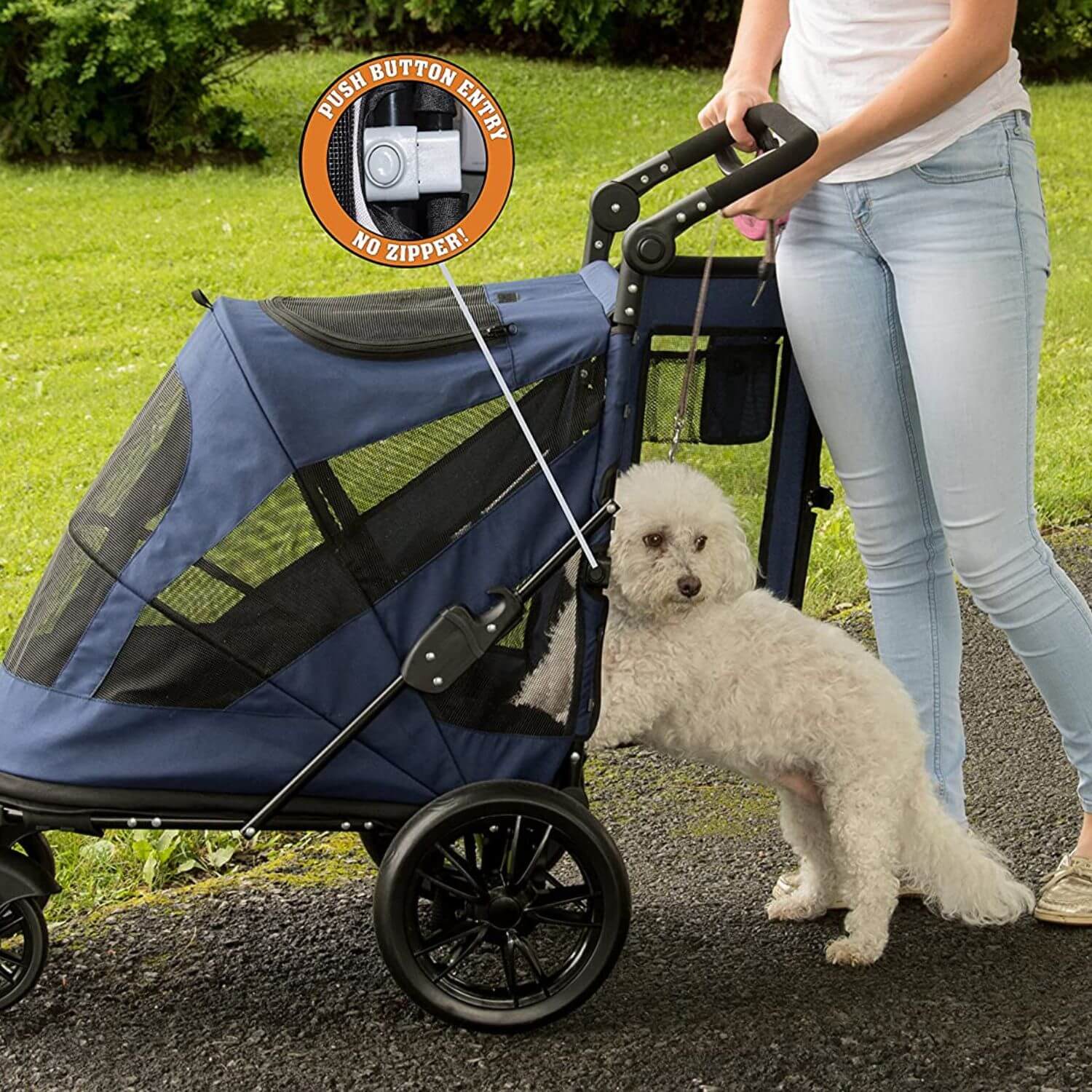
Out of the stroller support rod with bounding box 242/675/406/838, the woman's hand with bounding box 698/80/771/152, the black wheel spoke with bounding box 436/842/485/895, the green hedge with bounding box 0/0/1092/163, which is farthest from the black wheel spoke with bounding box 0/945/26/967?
the green hedge with bounding box 0/0/1092/163

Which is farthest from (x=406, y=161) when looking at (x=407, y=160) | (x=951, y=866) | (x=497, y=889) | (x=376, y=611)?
(x=951, y=866)

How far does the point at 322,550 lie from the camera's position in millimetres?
2646

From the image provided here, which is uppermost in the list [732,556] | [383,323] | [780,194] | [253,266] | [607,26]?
[607,26]

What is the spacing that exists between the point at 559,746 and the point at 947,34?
53.1 inches

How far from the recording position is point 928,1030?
111 inches

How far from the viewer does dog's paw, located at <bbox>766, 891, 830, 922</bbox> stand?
10.6 ft

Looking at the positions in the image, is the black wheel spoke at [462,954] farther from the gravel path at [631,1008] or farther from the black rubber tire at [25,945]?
the black rubber tire at [25,945]

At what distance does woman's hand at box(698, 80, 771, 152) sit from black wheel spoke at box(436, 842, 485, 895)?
4.40ft

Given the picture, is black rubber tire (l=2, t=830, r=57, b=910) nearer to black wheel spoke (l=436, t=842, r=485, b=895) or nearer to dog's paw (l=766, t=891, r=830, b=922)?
black wheel spoke (l=436, t=842, r=485, b=895)

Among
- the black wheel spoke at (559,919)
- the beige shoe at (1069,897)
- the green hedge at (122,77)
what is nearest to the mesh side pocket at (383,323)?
the black wheel spoke at (559,919)

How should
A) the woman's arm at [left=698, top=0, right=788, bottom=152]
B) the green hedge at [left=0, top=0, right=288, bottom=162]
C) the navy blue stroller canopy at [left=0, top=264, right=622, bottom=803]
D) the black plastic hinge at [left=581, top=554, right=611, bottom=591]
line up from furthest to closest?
1. the green hedge at [left=0, top=0, right=288, bottom=162]
2. the woman's arm at [left=698, top=0, right=788, bottom=152]
3. the black plastic hinge at [left=581, top=554, right=611, bottom=591]
4. the navy blue stroller canopy at [left=0, top=264, right=622, bottom=803]

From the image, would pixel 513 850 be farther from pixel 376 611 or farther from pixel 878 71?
pixel 878 71

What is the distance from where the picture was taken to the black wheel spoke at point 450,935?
2.75m

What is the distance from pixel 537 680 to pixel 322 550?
431 millimetres
